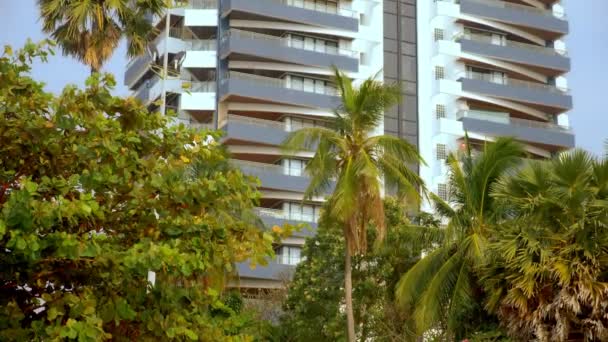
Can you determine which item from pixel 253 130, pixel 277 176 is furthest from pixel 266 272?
pixel 253 130

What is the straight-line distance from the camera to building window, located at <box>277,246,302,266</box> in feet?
204

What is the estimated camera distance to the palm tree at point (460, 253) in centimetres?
3042

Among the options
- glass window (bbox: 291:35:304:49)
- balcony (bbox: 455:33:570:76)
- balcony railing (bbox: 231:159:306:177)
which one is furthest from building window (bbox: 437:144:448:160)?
glass window (bbox: 291:35:304:49)

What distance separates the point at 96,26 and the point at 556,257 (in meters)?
13.5

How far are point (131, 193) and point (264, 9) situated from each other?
175 feet

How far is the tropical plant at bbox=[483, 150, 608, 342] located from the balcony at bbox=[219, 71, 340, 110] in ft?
120

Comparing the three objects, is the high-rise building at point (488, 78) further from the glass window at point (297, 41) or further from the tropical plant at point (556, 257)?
the tropical plant at point (556, 257)

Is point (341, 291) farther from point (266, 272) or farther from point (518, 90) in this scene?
point (518, 90)

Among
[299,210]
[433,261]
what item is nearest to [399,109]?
[299,210]

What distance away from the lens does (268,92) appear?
6362 centimetres

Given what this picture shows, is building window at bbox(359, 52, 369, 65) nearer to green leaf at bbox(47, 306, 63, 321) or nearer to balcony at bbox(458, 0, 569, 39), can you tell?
balcony at bbox(458, 0, 569, 39)

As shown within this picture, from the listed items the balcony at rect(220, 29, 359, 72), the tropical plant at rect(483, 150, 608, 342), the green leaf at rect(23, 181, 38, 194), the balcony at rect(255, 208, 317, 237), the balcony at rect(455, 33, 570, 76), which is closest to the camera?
the green leaf at rect(23, 181, 38, 194)

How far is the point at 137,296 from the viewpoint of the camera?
12312mm

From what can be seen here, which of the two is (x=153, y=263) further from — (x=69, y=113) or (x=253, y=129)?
(x=253, y=129)
